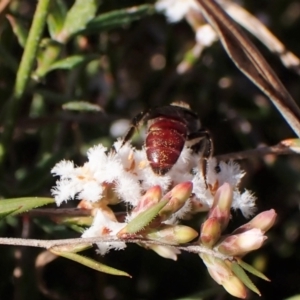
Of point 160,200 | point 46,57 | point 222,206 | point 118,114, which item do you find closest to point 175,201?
point 160,200

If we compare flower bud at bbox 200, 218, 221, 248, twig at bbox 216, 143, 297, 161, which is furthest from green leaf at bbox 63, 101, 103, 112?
flower bud at bbox 200, 218, 221, 248

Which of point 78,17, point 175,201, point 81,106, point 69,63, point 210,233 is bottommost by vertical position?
point 210,233

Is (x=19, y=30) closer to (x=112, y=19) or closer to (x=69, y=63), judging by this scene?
(x=69, y=63)

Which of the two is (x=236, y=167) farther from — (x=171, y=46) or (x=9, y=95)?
(x=171, y=46)

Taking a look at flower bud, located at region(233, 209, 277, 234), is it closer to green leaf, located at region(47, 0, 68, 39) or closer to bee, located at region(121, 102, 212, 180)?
bee, located at region(121, 102, 212, 180)

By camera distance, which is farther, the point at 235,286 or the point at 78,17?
the point at 78,17

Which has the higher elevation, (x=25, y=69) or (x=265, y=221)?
(x=25, y=69)

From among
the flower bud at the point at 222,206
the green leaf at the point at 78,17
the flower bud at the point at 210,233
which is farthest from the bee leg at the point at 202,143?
the green leaf at the point at 78,17
